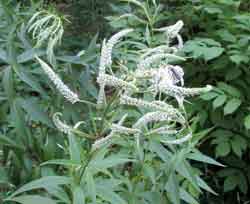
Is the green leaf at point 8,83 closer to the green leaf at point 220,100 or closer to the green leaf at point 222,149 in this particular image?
the green leaf at point 220,100

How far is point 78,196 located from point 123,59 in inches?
25.8

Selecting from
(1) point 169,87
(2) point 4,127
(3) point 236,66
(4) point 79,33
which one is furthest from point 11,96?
(4) point 79,33

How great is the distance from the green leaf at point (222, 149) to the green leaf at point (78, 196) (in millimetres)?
1741

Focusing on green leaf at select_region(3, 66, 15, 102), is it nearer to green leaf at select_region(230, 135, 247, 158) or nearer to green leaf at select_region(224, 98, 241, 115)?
green leaf at select_region(224, 98, 241, 115)

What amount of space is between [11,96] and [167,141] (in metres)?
0.46

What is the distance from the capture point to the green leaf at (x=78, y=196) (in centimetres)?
134

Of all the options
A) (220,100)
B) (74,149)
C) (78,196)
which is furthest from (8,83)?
(220,100)

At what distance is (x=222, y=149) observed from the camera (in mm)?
3041

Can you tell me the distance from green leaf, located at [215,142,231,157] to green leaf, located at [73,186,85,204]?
5.71ft

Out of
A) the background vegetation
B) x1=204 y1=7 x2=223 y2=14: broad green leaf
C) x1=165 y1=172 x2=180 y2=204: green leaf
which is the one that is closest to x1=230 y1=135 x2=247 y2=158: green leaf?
the background vegetation

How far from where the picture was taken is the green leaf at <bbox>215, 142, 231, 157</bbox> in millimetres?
3010

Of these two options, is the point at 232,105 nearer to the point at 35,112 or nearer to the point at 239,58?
the point at 239,58

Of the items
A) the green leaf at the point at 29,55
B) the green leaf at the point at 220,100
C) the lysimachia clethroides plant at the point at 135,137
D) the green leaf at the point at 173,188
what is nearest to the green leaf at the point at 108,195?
the lysimachia clethroides plant at the point at 135,137

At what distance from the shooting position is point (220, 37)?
129 inches
